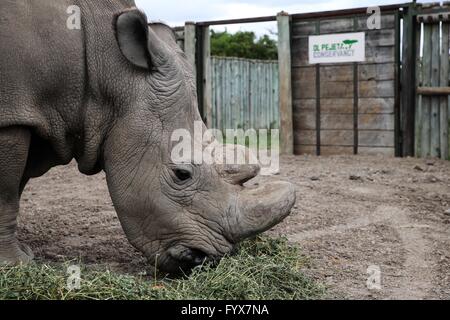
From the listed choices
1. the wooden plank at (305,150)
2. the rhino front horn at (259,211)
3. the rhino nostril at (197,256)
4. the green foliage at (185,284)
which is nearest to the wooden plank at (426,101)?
the wooden plank at (305,150)

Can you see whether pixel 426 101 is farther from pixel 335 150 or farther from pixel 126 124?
pixel 126 124

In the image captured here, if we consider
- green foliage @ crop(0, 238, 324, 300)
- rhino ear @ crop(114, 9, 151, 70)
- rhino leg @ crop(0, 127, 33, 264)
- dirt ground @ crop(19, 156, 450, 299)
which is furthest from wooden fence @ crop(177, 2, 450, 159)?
rhino leg @ crop(0, 127, 33, 264)

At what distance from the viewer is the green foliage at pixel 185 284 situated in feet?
11.0

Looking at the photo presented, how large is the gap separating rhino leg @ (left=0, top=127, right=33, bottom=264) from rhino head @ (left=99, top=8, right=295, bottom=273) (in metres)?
0.46

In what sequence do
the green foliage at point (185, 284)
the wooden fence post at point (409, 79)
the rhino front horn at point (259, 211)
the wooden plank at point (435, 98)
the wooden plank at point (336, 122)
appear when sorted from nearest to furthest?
the green foliage at point (185, 284) → the rhino front horn at point (259, 211) → the wooden plank at point (435, 98) → the wooden fence post at point (409, 79) → the wooden plank at point (336, 122)

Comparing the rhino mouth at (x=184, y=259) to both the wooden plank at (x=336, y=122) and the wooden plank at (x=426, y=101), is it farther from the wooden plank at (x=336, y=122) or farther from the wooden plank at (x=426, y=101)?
the wooden plank at (x=336, y=122)

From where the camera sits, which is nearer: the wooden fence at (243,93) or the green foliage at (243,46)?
the wooden fence at (243,93)

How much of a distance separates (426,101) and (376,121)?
0.76 meters

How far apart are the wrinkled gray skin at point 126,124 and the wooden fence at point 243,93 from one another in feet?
30.1

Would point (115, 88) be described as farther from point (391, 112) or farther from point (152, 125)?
point (391, 112)

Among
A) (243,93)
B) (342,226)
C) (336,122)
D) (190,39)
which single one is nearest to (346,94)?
(336,122)

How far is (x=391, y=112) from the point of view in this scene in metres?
10.3

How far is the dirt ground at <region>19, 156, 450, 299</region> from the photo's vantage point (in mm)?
4371
